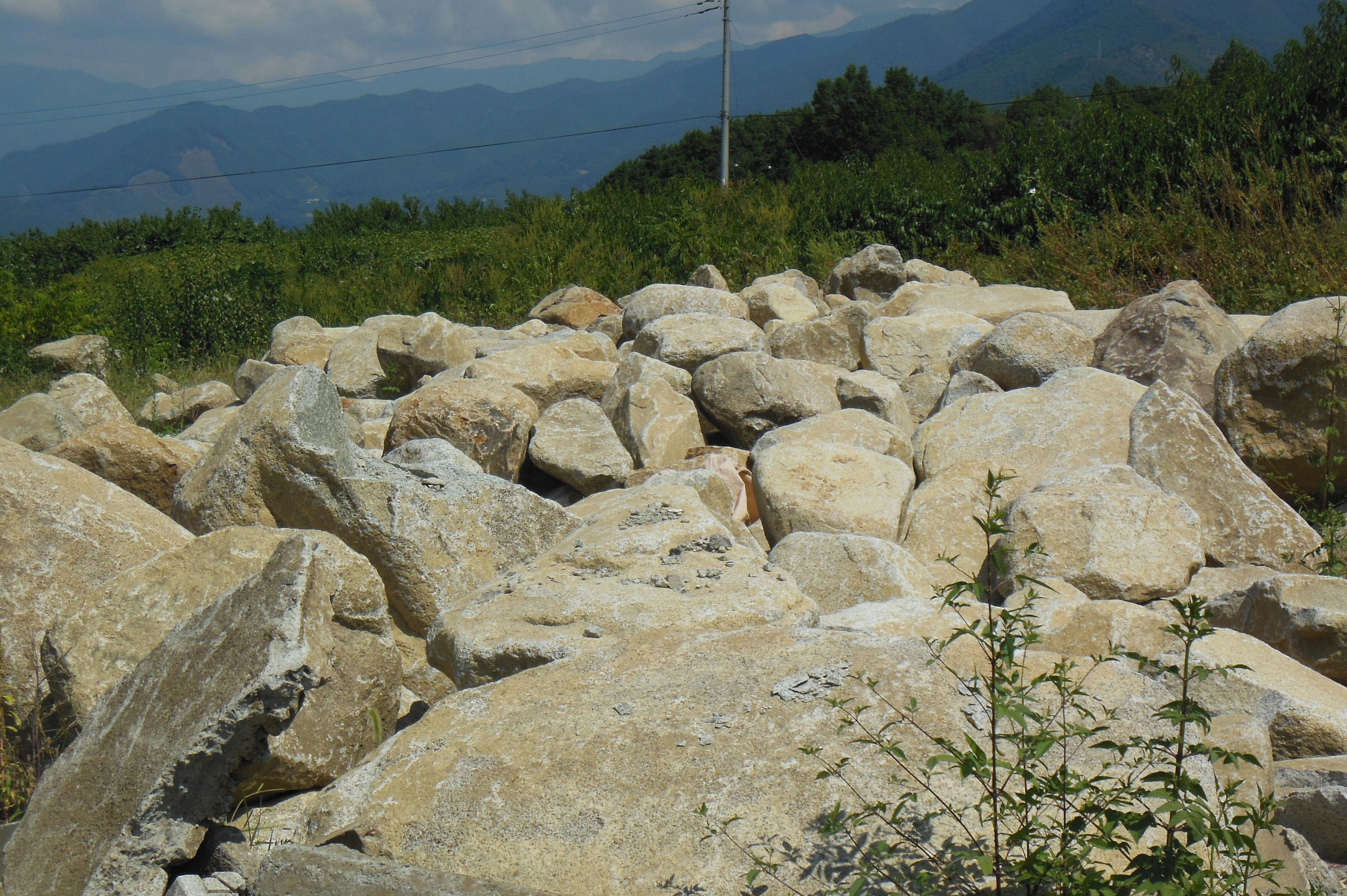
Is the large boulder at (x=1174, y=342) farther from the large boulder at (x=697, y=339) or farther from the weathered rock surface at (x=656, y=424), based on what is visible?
the weathered rock surface at (x=656, y=424)

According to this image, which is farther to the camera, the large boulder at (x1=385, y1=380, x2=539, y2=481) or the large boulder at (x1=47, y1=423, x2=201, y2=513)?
the large boulder at (x1=385, y1=380, x2=539, y2=481)

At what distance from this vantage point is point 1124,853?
1.64 meters

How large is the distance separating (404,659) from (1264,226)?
9271 mm

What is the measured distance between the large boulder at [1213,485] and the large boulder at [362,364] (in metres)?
5.71

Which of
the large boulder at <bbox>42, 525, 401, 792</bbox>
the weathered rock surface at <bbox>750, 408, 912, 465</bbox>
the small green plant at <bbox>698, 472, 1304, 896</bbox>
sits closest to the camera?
the small green plant at <bbox>698, 472, 1304, 896</bbox>

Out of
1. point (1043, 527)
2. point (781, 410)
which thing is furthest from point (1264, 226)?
point (1043, 527)

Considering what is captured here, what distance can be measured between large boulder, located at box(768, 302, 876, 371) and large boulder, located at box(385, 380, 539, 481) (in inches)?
99.7

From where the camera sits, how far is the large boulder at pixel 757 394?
243 inches

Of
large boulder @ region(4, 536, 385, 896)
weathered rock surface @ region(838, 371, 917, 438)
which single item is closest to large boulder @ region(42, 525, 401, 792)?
large boulder @ region(4, 536, 385, 896)

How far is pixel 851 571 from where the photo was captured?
11.6ft

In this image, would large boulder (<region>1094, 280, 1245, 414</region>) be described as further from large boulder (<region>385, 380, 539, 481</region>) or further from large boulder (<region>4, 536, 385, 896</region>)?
large boulder (<region>4, 536, 385, 896</region>)

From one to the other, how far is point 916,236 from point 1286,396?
974cm

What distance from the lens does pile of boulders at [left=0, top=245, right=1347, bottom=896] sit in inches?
87.0

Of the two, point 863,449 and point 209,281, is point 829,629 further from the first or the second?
point 209,281
